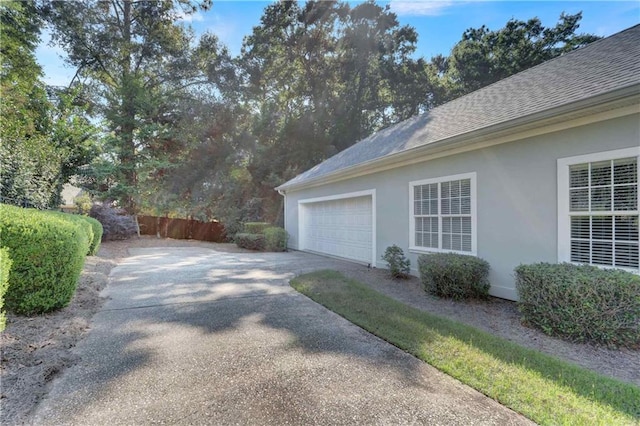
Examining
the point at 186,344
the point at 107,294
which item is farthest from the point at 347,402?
the point at 107,294

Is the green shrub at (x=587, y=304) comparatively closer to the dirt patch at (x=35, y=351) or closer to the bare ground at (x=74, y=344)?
the bare ground at (x=74, y=344)

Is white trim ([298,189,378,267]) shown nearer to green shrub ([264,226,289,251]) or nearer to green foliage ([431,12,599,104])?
green shrub ([264,226,289,251])

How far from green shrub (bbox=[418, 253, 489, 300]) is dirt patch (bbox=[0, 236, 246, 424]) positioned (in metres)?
5.44

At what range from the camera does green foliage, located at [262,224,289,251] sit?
14203 mm

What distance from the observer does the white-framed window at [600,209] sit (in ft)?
14.3

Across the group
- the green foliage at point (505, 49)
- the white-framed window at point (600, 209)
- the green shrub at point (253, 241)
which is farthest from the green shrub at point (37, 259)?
the green foliage at point (505, 49)

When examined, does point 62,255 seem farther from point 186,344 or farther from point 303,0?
point 303,0


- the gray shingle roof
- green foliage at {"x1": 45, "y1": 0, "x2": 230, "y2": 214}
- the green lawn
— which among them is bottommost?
the green lawn

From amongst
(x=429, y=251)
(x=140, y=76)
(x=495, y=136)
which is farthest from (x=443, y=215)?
(x=140, y=76)

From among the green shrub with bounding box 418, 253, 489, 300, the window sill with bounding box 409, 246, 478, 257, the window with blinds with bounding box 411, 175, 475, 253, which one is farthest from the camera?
the window with blinds with bounding box 411, 175, 475, 253

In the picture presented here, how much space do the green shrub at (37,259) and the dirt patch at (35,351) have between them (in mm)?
210

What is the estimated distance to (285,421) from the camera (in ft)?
7.92

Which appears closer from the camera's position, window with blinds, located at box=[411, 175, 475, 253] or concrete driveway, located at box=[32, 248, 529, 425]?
concrete driveway, located at box=[32, 248, 529, 425]

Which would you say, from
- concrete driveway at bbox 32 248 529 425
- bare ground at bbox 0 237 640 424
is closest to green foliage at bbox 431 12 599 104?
bare ground at bbox 0 237 640 424
